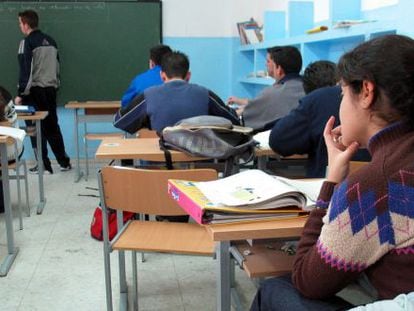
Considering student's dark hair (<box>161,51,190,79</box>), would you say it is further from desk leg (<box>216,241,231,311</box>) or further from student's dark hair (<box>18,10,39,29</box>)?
student's dark hair (<box>18,10,39,29</box>)

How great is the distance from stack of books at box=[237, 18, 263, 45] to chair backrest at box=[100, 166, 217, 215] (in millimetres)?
3726

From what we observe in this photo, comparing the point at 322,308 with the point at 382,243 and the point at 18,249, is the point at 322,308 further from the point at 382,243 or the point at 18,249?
the point at 18,249

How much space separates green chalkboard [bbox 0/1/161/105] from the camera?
18.1 feet

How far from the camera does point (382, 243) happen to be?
0.95 meters

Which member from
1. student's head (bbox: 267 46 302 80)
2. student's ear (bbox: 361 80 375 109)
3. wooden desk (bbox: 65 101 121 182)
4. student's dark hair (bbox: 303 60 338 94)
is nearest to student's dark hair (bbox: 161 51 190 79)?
student's head (bbox: 267 46 302 80)

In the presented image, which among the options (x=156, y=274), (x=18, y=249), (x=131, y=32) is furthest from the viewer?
(x=131, y=32)

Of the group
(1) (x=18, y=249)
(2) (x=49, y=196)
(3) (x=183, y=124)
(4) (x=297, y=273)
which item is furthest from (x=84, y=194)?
(4) (x=297, y=273)

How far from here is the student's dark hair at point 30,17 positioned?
502 centimetres

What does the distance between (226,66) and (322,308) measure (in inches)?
204

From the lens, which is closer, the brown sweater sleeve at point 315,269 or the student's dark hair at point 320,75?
the brown sweater sleeve at point 315,269

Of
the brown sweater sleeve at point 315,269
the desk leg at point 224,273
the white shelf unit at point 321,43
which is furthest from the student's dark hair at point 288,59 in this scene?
the brown sweater sleeve at point 315,269

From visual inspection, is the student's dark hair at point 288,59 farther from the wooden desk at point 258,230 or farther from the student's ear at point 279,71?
the wooden desk at point 258,230

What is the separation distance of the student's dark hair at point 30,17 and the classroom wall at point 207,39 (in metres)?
1.08

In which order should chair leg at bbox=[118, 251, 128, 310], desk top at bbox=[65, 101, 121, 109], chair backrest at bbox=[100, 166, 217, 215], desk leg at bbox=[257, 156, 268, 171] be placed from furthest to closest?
desk top at bbox=[65, 101, 121, 109], desk leg at bbox=[257, 156, 268, 171], chair leg at bbox=[118, 251, 128, 310], chair backrest at bbox=[100, 166, 217, 215]
